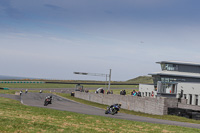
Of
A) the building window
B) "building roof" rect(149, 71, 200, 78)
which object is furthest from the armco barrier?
the building window

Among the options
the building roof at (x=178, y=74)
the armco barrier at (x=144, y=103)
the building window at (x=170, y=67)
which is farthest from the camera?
the building window at (x=170, y=67)

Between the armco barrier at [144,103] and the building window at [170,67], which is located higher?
the building window at [170,67]

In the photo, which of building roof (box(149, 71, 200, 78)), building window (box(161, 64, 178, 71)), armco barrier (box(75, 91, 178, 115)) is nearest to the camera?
armco barrier (box(75, 91, 178, 115))

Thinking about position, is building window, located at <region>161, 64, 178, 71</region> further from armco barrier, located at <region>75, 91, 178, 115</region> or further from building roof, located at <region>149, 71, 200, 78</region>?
armco barrier, located at <region>75, 91, 178, 115</region>

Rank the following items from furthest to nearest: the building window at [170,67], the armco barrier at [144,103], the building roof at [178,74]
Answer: the building window at [170,67]
the building roof at [178,74]
the armco barrier at [144,103]

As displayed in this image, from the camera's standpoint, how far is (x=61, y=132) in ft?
43.8

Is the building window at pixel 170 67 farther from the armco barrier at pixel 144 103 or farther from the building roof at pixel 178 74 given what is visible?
the armco barrier at pixel 144 103

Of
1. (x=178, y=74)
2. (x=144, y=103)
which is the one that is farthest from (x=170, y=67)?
(x=144, y=103)

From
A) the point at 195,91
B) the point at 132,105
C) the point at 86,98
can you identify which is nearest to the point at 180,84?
the point at 195,91

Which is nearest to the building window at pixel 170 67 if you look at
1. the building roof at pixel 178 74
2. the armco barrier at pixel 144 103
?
the building roof at pixel 178 74

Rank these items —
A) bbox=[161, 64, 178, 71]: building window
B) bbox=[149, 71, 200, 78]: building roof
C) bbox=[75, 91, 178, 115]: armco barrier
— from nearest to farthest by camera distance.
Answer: bbox=[75, 91, 178, 115]: armco barrier → bbox=[149, 71, 200, 78]: building roof → bbox=[161, 64, 178, 71]: building window

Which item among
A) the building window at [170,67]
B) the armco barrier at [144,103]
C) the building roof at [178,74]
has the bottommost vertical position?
the armco barrier at [144,103]

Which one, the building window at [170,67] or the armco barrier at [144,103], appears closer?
the armco barrier at [144,103]

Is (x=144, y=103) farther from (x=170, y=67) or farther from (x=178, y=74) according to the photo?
(x=170, y=67)
